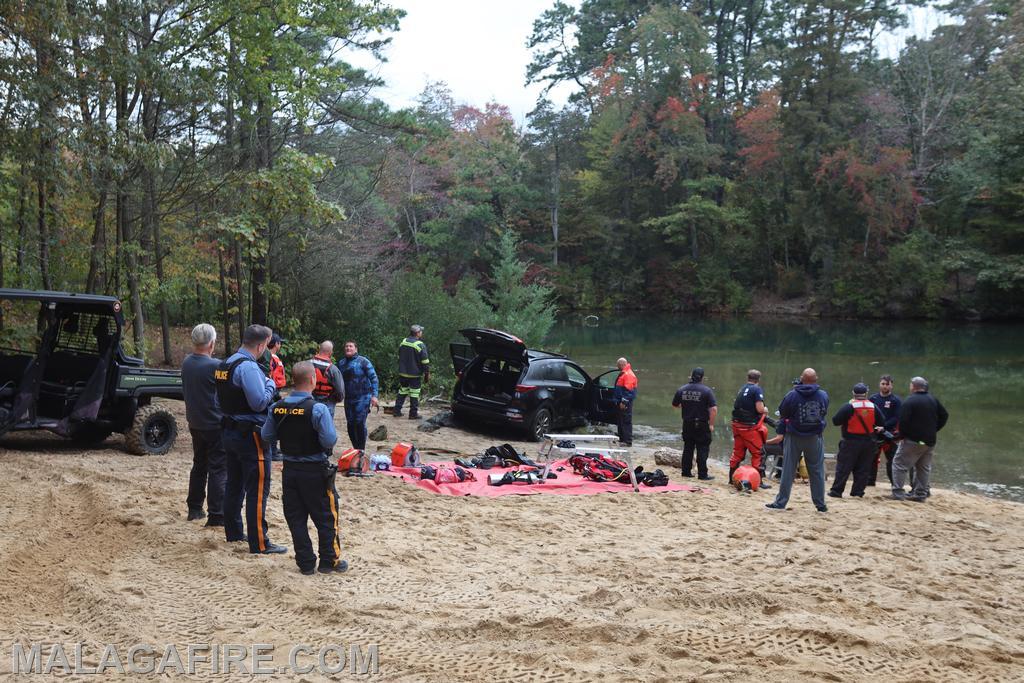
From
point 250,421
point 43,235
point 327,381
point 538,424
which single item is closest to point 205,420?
point 250,421

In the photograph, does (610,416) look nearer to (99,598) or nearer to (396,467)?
(396,467)

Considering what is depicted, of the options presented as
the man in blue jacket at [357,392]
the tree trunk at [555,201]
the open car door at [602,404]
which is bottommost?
the open car door at [602,404]

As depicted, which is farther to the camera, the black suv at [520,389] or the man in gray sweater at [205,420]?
the black suv at [520,389]

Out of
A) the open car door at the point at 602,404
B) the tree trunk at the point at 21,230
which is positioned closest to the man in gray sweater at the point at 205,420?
the tree trunk at the point at 21,230

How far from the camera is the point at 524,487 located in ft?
32.8

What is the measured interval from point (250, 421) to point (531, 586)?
249 centimetres

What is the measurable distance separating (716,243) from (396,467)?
47.2m

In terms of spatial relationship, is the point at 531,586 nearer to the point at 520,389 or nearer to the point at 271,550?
the point at 271,550

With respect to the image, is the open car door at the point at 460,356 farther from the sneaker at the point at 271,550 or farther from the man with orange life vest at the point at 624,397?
the sneaker at the point at 271,550

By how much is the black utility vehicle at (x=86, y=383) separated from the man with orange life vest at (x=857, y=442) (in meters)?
8.31

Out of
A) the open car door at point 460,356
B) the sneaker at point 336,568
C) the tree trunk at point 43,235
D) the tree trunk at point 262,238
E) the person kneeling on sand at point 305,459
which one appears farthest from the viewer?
the tree trunk at point 262,238

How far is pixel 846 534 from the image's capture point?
334 inches

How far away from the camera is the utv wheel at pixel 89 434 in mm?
10430

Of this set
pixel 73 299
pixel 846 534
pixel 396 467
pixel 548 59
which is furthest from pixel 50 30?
pixel 548 59
